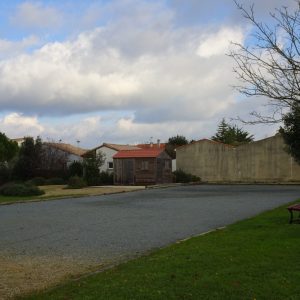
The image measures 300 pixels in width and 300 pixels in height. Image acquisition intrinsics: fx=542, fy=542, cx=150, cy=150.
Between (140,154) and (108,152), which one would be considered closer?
(140,154)

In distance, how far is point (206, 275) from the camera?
7605mm

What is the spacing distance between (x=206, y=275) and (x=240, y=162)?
5029 cm

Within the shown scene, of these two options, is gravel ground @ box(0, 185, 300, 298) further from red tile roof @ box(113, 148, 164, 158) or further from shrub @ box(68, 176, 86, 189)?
red tile roof @ box(113, 148, 164, 158)

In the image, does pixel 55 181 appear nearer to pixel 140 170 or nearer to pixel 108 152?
pixel 140 170

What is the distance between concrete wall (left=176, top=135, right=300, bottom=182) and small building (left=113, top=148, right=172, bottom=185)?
276 inches

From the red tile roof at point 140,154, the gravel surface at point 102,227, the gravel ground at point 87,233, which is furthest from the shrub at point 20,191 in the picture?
the red tile roof at point 140,154

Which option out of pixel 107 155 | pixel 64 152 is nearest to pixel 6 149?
pixel 64 152

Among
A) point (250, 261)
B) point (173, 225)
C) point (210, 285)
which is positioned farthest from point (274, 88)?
point (173, 225)

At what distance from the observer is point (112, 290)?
6898mm

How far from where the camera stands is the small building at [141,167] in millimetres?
50875

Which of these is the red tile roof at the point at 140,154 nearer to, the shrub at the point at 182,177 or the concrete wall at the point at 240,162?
the shrub at the point at 182,177

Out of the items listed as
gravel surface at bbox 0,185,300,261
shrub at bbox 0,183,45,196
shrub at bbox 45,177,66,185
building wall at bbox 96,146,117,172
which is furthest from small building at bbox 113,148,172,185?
gravel surface at bbox 0,185,300,261

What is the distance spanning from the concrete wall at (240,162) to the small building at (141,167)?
7003 mm

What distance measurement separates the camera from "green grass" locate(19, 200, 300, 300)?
659cm
